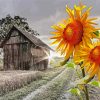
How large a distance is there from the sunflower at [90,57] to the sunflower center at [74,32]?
4cm

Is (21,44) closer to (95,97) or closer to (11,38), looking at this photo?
(11,38)

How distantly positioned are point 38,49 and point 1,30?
19693 millimetres

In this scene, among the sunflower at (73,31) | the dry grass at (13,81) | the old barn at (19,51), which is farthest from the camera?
the old barn at (19,51)

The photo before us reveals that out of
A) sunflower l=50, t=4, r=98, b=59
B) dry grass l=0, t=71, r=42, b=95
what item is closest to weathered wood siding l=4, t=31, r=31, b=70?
dry grass l=0, t=71, r=42, b=95

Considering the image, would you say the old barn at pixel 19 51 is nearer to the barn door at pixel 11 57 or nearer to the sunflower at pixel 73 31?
the barn door at pixel 11 57

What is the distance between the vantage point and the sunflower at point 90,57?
1.79m

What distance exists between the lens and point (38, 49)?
4728 cm

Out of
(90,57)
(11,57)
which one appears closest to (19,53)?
(11,57)

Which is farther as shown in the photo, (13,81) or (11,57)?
(11,57)

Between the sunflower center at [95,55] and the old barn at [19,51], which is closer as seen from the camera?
the sunflower center at [95,55]

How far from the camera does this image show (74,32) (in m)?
1.81

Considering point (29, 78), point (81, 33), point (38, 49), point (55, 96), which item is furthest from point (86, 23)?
point (38, 49)

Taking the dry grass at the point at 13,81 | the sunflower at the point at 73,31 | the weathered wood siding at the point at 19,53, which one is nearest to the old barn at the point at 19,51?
the weathered wood siding at the point at 19,53

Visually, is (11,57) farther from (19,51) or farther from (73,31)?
(73,31)
